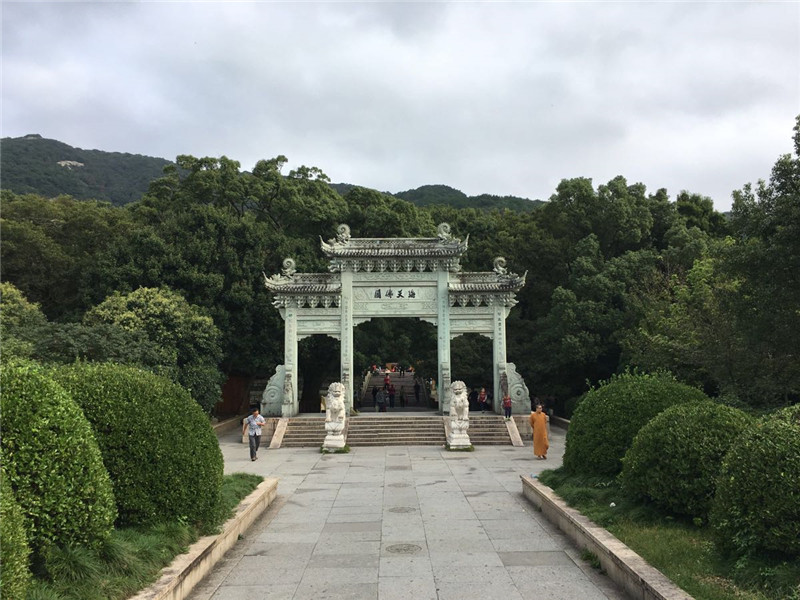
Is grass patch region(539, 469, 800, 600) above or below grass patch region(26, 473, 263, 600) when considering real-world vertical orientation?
below

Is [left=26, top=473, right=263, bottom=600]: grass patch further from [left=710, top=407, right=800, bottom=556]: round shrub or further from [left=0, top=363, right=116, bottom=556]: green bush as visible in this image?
[left=710, top=407, right=800, bottom=556]: round shrub

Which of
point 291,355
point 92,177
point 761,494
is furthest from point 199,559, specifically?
point 92,177

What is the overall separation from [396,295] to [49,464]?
16175 millimetres

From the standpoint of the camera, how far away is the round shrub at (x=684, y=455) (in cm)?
620

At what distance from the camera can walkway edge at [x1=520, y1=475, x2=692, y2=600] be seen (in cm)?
475

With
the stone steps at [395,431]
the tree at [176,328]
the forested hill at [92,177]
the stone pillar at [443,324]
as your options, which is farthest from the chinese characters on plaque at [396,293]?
the forested hill at [92,177]

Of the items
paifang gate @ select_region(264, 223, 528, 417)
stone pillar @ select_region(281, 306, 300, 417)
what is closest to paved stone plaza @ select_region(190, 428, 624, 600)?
stone pillar @ select_region(281, 306, 300, 417)

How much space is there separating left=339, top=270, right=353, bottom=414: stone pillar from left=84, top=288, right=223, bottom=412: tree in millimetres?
4059

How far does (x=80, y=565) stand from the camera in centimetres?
438

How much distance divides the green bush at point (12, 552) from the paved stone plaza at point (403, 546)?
221cm

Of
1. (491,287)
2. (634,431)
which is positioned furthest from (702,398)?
(491,287)

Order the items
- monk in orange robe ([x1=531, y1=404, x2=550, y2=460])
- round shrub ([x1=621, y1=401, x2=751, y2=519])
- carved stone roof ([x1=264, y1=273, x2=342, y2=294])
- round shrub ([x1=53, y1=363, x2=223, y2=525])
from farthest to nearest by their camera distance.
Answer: carved stone roof ([x1=264, y1=273, x2=342, y2=294]) → monk in orange robe ([x1=531, y1=404, x2=550, y2=460]) → round shrub ([x1=621, y1=401, x2=751, y2=519]) → round shrub ([x1=53, y1=363, x2=223, y2=525])

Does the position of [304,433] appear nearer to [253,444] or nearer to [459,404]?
[253,444]

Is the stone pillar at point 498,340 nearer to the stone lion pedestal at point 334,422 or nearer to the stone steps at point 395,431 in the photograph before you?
the stone steps at point 395,431
